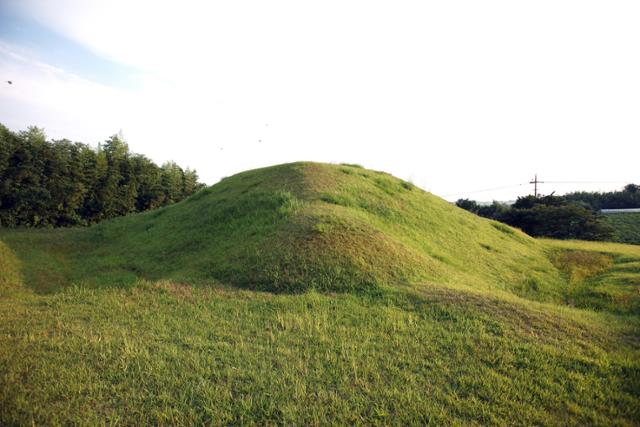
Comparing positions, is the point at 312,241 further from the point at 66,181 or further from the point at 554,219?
the point at 554,219

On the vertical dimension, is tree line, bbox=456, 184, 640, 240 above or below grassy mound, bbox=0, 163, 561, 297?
above

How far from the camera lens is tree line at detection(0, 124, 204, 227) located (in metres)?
22.0

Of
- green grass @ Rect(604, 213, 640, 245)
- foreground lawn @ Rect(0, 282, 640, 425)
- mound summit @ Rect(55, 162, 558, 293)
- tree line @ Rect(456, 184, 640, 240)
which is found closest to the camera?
foreground lawn @ Rect(0, 282, 640, 425)

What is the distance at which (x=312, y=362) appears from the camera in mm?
4836

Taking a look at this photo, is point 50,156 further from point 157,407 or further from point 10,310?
point 157,407

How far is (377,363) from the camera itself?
191 inches

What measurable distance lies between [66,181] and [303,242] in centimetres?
2407

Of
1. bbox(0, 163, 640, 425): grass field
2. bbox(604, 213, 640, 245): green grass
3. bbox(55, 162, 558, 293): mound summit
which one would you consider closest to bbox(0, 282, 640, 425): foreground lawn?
bbox(0, 163, 640, 425): grass field

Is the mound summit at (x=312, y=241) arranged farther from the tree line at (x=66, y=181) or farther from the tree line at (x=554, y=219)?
the tree line at (x=554, y=219)

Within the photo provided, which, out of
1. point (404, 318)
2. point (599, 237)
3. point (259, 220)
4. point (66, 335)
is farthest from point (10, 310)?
point (599, 237)

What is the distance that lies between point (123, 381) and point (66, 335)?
2.08m

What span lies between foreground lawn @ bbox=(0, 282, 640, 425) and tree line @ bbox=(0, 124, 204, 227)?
68.8 feet

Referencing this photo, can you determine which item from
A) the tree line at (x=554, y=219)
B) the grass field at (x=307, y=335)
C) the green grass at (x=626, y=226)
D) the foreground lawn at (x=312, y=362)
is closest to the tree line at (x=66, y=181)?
the grass field at (x=307, y=335)

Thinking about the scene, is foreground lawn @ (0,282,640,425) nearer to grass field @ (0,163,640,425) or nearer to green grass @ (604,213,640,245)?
grass field @ (0,163,640,425)
